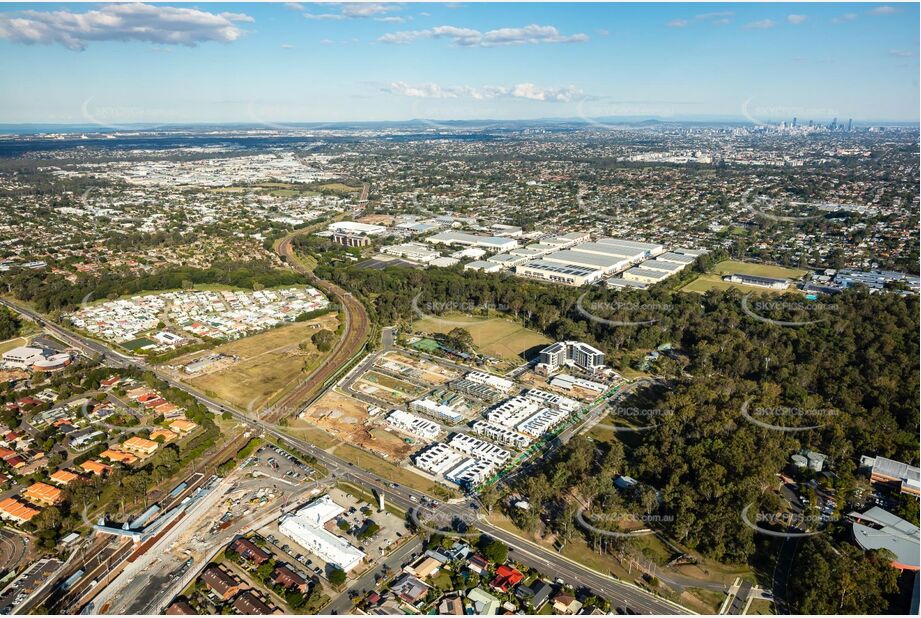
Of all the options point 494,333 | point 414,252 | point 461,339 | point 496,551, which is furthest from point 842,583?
point 414,252

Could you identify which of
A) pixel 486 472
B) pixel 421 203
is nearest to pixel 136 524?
pixel 486 472

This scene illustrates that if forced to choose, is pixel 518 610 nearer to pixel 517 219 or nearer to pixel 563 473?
pixel 563 473

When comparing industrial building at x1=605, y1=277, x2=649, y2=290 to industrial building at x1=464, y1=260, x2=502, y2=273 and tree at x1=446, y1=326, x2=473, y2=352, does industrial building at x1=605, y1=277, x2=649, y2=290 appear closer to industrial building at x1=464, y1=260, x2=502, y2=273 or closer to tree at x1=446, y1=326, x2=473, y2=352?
industrial building at x1=464, y1=260, x2=502, y2=273

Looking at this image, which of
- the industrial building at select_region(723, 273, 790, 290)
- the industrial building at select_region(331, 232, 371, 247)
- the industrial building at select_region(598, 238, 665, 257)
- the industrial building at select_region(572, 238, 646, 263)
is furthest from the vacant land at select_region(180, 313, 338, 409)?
the industrial building at select_region(723, 273, 790, 290)

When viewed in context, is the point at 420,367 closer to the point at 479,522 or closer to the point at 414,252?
the point at 479,522

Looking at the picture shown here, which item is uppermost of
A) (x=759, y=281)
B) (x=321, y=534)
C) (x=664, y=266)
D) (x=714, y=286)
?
(x=664, y=266)

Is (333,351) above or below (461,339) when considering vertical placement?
below
